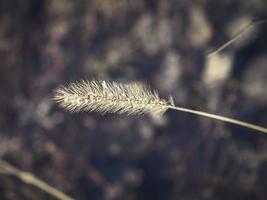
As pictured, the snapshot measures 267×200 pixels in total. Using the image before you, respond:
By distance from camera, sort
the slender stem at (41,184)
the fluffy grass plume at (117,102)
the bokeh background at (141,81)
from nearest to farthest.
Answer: the fluffy grass plume at (117,102) → the slender stem at (41,184) → the bokeh background at (141,81)

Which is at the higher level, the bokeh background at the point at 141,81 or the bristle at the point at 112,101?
the bokeh background at the point at 141,81

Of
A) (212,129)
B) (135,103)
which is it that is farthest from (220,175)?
(135,103)

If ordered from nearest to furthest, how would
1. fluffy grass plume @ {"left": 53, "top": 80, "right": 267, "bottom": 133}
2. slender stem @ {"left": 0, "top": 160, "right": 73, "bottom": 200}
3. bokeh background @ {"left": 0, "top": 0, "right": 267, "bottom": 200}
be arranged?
fluffy grass plume @ {"left": 53, "top": 80, "right": 267, "bottom": 133}
slender stem @ {"left": 0, "top": 160, "right": 73, "bottom": 200}
bokeh background @ {"left": 0, "top": 0, "right": 267, "bottom": 200}

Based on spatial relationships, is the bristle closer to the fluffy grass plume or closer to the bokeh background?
the fluffy grass plume

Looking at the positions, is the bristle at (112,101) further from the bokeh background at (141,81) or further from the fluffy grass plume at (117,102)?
the bokeh background at (141,81)

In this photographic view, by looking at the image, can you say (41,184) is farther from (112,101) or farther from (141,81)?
(141,81)

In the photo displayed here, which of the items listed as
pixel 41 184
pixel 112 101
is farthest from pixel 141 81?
pixel 112 101

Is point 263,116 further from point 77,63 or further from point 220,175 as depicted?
point 77,63

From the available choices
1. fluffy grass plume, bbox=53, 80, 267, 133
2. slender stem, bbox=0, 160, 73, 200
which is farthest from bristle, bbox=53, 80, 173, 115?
slender stem, bbox=0, 160, 73, 200

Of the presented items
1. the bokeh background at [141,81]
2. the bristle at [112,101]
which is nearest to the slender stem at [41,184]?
the bristle at [112,101]
